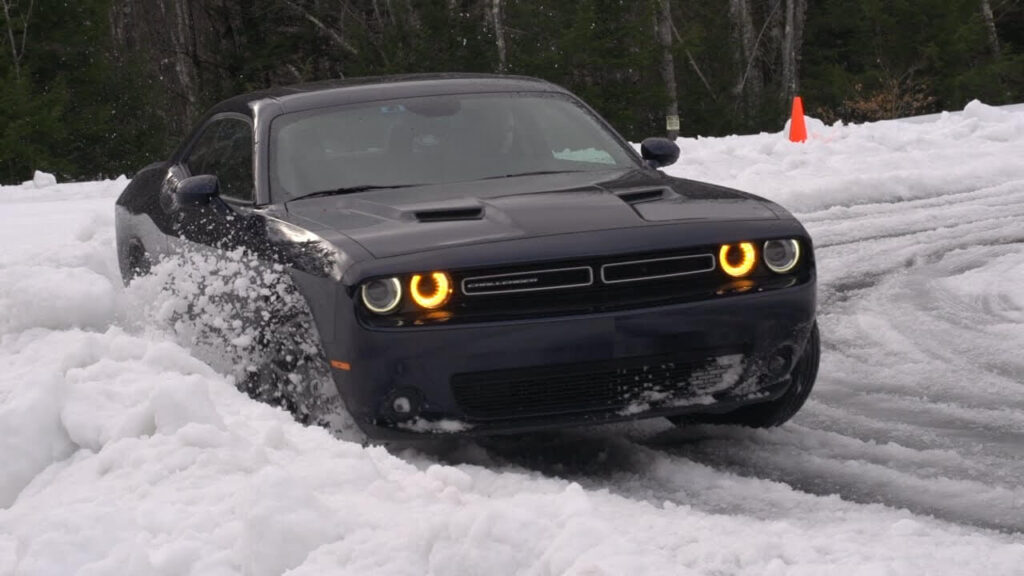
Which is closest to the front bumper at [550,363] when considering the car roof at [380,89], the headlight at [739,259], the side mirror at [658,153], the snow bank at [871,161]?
the headlight at [739,259]

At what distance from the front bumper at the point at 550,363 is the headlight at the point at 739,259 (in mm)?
110

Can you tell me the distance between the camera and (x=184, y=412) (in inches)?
182

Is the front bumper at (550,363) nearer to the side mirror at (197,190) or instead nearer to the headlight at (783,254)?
the headlight at (783,254)

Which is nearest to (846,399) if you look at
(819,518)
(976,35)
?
(819,518)

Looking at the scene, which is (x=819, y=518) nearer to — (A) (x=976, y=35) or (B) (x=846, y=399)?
(B) (x=846, y=399)

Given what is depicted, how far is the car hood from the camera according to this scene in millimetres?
4961

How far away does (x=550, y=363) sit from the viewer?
4.77 meters

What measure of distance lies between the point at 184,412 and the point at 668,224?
1.69 meters

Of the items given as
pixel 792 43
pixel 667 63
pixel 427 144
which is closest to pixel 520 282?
pixel 427 144

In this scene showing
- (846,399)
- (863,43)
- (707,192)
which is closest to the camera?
(707,192)

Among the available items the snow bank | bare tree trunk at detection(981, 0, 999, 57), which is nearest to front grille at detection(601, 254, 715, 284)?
the snow bank

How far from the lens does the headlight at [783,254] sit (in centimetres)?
523

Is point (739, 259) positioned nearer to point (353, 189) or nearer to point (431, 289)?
point (431, 289)

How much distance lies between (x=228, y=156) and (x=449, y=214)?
6.22 feet
